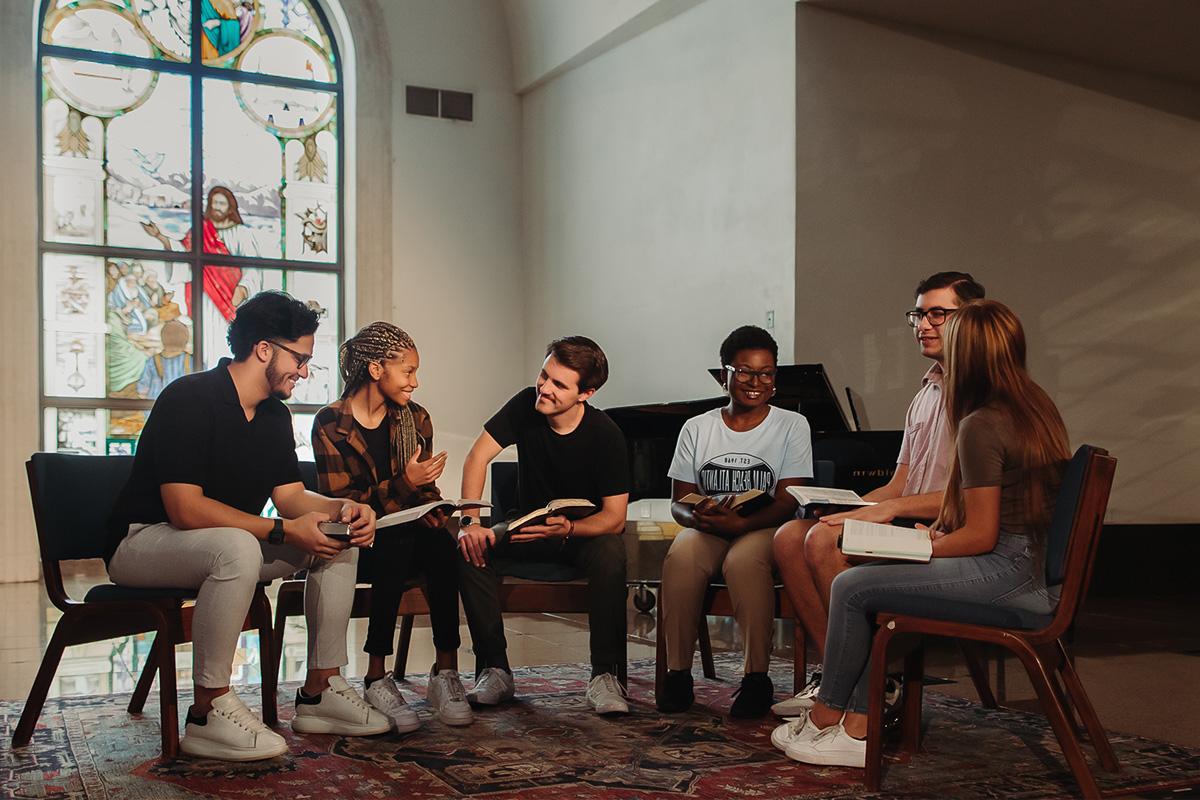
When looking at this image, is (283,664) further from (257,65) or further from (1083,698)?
(257,65)

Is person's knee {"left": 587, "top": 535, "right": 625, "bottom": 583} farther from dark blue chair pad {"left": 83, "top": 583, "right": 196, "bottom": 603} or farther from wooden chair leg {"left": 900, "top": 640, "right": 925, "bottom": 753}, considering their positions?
dark blue chair pad {"left": 83, "top": 583, "right": 196, "bottom": 603}

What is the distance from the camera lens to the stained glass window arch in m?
8.49

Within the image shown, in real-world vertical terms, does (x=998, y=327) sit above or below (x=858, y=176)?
below

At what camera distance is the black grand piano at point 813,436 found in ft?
17.4

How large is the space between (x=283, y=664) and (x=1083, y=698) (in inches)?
113

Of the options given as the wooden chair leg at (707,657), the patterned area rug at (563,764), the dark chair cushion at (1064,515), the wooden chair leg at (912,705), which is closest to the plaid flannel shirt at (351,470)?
the patterned area rug at (563,764)

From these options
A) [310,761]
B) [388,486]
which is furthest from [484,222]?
[310,761]

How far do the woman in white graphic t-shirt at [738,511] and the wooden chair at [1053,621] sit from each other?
28.8 inches

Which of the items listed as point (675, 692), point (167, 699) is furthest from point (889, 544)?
point (167, 699)

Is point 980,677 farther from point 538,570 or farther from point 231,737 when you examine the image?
point 231,737

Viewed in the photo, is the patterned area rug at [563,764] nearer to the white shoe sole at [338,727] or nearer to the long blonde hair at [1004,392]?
the white shoe sole at [338,727]

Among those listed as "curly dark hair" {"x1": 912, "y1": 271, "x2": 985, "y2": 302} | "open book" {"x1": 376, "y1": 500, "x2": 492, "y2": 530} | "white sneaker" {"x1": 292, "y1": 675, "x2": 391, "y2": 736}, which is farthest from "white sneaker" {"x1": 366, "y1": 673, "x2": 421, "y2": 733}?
"curly dark hair" {"x1": 912, "y1": 271, "x2": 985, "y2": 302}

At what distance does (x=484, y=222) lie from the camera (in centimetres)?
947

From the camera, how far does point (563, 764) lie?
2.96 meters
